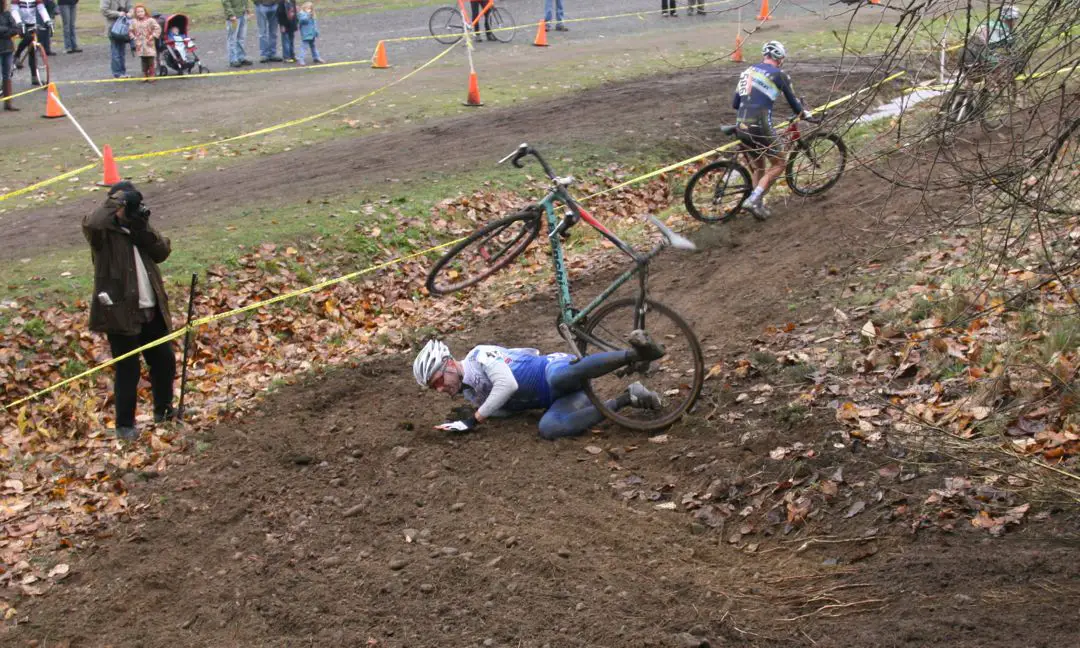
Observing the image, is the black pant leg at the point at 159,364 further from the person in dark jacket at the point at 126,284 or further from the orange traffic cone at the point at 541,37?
the orange traffic cone at the point at 541,37

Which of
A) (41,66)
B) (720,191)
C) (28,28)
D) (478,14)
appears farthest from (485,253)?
(478,14)

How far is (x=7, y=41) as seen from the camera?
1930cm

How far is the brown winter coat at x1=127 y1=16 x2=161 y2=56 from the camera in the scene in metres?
21.5

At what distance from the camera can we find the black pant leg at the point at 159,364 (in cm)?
945

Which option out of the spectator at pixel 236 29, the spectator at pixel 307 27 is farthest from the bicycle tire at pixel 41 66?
the spectator at pixel 307 27

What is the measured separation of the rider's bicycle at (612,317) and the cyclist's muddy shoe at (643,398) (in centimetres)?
12

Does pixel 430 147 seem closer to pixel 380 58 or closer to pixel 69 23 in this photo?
pixel 380 58

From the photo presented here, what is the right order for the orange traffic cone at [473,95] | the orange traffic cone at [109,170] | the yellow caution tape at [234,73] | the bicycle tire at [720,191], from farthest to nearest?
1. the yellow caution tape at [234,73]
2. the orange traffic cone at [473,95]
3. the orange traffic cone at [109,170]
4. the bicycle tire at [720,191]

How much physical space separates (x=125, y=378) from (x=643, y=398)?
4.76 metres

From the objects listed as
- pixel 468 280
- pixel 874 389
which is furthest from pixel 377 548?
pixel 874 389

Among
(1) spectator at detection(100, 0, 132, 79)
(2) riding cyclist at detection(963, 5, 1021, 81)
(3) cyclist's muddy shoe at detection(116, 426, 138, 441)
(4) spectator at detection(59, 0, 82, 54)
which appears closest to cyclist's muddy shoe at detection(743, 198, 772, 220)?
(2) riding cyclist at detection(963, 5, 1021, 81)

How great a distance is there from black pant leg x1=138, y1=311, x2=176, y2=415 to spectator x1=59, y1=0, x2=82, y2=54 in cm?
1879

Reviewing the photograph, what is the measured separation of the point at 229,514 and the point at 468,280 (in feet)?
10.3

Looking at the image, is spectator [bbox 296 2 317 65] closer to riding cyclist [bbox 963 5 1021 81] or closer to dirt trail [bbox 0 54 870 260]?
dirt trail [bbox 0 54 870 260]
